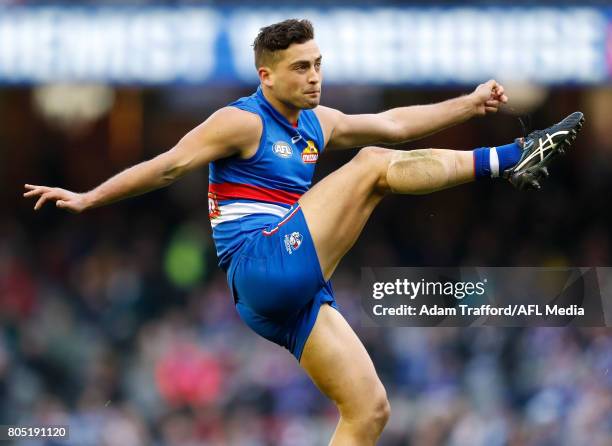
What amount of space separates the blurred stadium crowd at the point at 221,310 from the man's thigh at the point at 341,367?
422 centimetres

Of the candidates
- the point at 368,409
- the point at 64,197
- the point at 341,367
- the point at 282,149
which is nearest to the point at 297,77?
the point at 282,149

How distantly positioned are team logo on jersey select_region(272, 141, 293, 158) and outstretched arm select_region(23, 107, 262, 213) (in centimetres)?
12

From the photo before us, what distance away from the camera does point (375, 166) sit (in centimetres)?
555

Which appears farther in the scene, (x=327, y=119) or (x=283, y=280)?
(x=327, y=119)

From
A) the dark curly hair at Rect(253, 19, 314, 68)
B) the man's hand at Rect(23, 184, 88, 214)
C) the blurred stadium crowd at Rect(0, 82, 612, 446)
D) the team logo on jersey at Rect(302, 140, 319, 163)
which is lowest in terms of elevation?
the blurred stadium crowd at Rect(0, 82, 612, 446)

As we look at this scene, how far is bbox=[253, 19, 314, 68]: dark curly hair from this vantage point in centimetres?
584

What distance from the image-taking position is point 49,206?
1340 cm

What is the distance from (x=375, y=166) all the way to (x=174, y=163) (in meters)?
0.96

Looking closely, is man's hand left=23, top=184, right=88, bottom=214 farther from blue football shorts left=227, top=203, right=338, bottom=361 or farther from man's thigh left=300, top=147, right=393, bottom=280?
man's thigh left=300, top=147, right=393, bottom=280

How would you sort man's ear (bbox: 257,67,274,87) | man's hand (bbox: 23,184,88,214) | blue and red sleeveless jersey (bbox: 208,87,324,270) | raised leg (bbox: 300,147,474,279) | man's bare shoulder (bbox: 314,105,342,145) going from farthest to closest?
man's bare shoulder (bbox: 314,105,342,145)
man's ear (bbox: 257,67,274,87)
blue and red sleeveless jersey (bbox: 208,87,324,270)
raised leg (bbox: 300,147,474,279)
man's hand (bbox: 23,184,88,214)

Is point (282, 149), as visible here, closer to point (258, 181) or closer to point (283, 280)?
point (258, 181)

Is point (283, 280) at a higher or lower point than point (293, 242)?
lower

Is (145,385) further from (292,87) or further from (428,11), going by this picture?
(292,87)

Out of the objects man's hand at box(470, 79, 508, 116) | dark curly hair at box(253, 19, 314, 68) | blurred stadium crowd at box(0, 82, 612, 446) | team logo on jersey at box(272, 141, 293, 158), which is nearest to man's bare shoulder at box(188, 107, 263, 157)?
team logo on jersey at box(272, 141, 293, 158)
